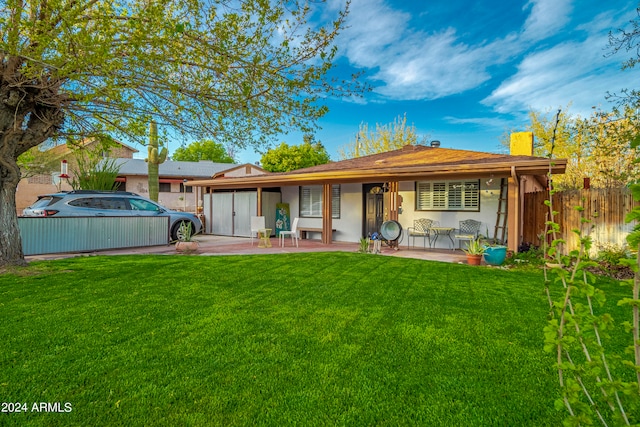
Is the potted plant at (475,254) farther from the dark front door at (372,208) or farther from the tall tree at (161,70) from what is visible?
the tall tree at (161,70)

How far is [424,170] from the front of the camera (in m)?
9.44

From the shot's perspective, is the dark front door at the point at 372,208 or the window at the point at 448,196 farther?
the dark front door at the point at 372,208

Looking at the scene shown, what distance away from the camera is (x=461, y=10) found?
11047 mm

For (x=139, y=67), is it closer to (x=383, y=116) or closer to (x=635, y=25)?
(x=635, y=25)

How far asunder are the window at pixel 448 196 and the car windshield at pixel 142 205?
863 centimetres

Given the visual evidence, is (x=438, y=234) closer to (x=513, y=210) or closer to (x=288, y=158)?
(x=513, y=210)

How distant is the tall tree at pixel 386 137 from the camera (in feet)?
86.3

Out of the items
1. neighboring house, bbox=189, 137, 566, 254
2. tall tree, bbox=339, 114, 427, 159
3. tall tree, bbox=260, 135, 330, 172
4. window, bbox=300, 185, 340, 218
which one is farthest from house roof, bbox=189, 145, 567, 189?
tall tree, bbox=260, 135, 330, 172

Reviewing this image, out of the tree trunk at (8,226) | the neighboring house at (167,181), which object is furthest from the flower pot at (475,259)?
the neighboring house at (167,181)

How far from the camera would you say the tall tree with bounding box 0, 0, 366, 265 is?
4859 millimetres

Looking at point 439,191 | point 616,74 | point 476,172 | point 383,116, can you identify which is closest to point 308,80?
point 476,172

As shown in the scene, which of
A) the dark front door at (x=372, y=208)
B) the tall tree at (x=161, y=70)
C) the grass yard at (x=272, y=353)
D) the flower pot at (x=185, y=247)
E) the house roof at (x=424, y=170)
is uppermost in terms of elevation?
the tall tree at (x=161, y=70)

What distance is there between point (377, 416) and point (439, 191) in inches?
382

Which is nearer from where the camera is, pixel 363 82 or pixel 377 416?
pixel 377 416
